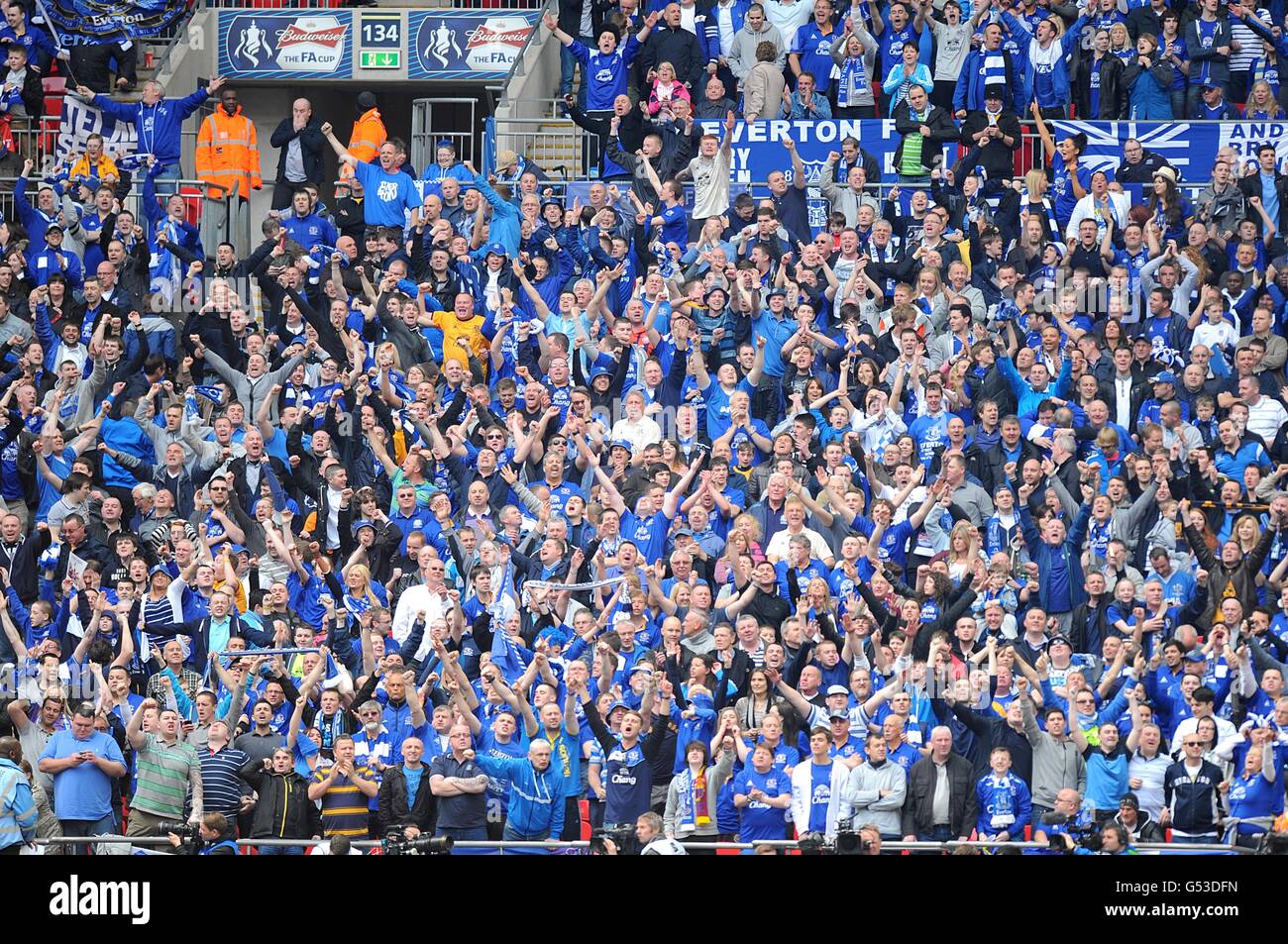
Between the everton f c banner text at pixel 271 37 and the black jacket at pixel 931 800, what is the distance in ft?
45.9

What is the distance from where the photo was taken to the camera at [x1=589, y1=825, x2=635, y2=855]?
1472 centimetres

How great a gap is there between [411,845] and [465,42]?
45.8ft

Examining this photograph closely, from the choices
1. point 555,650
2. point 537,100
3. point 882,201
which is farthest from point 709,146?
point 555,650

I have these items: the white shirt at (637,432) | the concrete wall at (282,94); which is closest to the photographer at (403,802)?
the white shirt at (637,432)

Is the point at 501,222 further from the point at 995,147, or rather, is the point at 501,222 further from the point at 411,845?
the point at 411,845

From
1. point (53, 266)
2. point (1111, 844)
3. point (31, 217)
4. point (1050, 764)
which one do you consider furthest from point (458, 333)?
point (1111, 844)

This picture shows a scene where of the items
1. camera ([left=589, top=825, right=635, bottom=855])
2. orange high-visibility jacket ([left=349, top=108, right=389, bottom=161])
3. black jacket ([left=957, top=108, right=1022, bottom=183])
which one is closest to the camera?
camera ([left=589, top=825, right=635, bottom=855])

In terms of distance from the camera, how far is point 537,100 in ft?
81.0

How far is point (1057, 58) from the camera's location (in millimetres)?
23531

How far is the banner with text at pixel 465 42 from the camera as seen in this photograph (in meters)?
26.5

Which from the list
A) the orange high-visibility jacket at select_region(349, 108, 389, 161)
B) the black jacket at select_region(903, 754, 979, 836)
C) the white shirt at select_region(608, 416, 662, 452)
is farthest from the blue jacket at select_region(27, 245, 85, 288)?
the black jacket at select_region(903, 754, 979, 836)

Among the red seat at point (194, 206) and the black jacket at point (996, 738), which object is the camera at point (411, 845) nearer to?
the black jacket at point (996, 738)

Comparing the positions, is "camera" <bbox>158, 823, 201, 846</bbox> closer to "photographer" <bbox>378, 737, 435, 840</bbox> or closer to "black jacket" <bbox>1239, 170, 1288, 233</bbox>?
"photographer" <bbox>378, 737, 435, 840</bbox>

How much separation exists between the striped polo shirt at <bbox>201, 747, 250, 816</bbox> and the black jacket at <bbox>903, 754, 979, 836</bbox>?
14.5 feet
